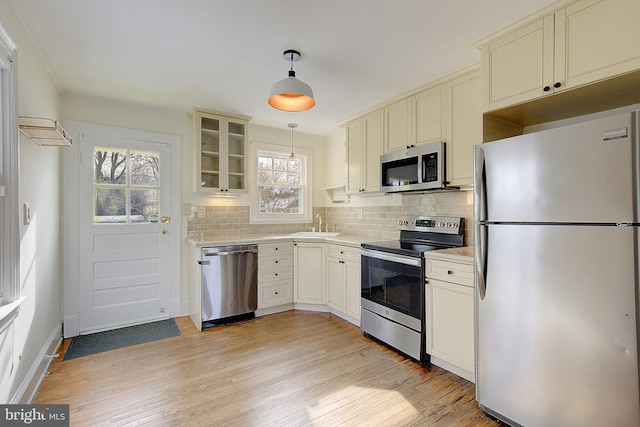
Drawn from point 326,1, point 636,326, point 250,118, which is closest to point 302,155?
point 250,118

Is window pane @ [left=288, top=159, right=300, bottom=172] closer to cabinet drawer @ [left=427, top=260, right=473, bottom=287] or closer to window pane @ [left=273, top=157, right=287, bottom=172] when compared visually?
window pane @ [left=273, top=157, right=287, bottom=172]

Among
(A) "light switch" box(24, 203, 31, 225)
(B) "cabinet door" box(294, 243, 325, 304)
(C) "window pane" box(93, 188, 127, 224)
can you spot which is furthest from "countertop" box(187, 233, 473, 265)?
(A) "light switch" box(24, 203, 31, 225)

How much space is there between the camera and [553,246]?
1522 millimetres

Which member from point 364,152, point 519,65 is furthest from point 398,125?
point 519,65

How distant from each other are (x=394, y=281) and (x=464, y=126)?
141cm

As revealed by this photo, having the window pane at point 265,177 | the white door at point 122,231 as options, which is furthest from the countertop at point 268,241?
the window pane at point 265,177

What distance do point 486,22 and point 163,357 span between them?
11.1 ft

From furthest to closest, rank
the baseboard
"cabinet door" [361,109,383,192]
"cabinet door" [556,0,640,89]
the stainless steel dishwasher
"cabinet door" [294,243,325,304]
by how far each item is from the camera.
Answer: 1. "cabinet door" [294,243,325,304]
2. "cabinet door" [361,109,383,192]
3. the stainless steel dishwasher
4. the baseboard
5. "cabinet door" [556,0,640,89]

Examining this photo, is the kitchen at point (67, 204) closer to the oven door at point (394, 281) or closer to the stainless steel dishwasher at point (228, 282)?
the stainless steel dishwasher at point (228, 282)

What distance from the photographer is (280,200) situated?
14.1ft

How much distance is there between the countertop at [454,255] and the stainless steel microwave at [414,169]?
60cm

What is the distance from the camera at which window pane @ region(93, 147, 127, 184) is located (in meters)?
3.10

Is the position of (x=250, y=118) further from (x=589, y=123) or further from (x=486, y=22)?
(x=589, y=123)

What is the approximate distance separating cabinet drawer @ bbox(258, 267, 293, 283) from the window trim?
2.06 meters
